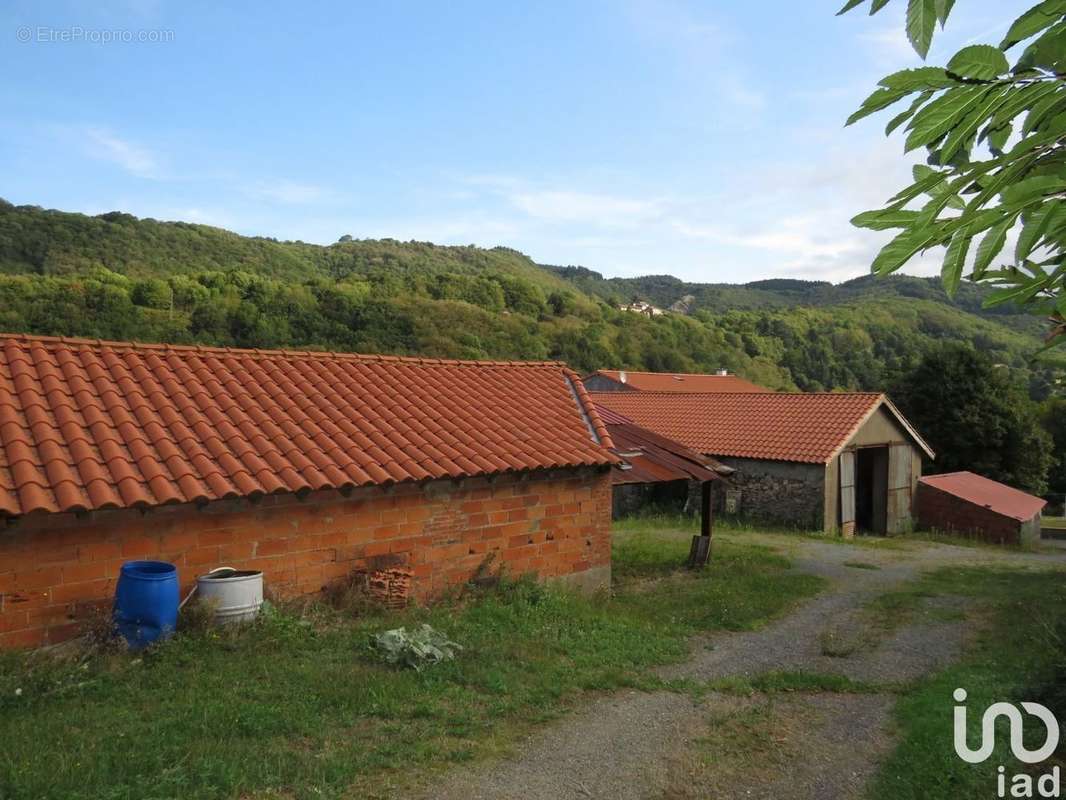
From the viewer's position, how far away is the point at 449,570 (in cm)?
888

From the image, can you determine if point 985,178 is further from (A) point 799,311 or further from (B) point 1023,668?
(A) point 799,311

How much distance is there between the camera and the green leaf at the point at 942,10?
1350mm

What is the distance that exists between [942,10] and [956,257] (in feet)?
1.58

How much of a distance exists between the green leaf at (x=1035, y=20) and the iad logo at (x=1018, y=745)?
183 inches

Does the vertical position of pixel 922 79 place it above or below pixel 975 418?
above

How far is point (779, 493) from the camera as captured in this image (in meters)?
21.0

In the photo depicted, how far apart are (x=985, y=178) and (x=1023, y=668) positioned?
7.29 m

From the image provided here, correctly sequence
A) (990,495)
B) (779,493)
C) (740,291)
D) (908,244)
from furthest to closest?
(740,291)
(990,495)
(779,493)
(908,244)

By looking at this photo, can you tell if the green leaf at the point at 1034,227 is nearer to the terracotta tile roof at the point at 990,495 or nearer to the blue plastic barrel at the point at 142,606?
the blue plastic barrel at the point at 142,606

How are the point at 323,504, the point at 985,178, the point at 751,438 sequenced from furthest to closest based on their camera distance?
the point at 751,438
the point at 323,504
the point at 985,178

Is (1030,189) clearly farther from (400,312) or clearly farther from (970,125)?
(400,312)

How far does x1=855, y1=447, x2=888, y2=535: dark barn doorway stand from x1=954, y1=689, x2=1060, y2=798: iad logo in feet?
59.9

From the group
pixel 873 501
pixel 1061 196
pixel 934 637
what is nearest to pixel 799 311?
pixel 873 501

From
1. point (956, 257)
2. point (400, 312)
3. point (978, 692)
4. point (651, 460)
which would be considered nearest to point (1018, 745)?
point (978, 692)
